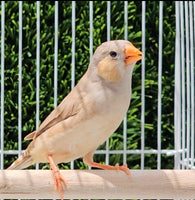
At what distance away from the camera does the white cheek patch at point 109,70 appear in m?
1.38

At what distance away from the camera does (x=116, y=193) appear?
4.42ft

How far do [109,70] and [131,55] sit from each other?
0.07 meters

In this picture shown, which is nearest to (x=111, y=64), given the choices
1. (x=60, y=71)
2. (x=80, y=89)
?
(x=80, y=89)

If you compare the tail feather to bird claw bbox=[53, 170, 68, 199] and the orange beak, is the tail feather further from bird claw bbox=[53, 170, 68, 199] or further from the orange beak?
the orange beak

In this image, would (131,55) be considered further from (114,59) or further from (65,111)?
(65,111)

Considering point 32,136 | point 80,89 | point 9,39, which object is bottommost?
point 32,136

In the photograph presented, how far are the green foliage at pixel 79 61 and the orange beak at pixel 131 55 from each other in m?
0.92

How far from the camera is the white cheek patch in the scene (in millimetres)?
1376

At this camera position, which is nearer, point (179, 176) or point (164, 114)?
point (179, 176)

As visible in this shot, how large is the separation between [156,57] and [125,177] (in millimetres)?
1181

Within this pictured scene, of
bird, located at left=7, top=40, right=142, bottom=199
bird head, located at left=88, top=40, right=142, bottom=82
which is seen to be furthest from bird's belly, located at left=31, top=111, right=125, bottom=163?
bird head, located at left=88, top=40, right=142, bottom=82

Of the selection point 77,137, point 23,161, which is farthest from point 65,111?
point 23,161

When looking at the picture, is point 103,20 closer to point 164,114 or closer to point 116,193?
point 164,114

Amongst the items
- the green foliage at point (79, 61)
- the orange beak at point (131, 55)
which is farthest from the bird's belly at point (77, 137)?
the green foliage at point (79, 61)
